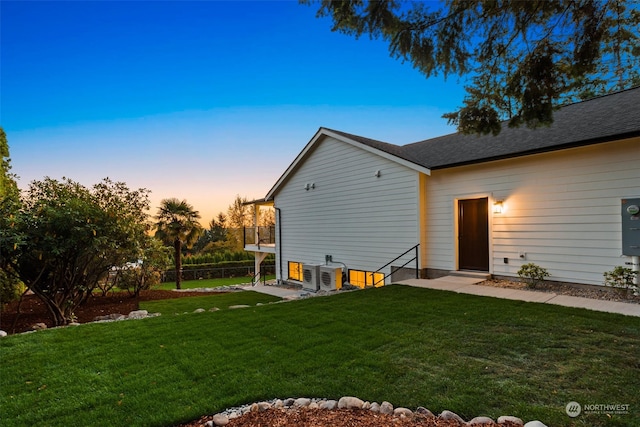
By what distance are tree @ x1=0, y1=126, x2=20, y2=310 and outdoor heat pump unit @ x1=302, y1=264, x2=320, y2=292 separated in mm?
7812

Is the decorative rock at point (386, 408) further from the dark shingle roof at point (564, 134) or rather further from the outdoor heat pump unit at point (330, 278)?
the outdoor heat pump unit at point (330, 278)

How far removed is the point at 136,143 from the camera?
14484 millimetres

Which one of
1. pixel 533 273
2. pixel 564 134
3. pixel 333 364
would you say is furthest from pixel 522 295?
pixel 333 364

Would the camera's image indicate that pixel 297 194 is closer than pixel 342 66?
No

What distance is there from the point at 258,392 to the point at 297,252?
36.9 ft

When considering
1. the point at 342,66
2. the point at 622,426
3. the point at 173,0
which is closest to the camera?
the point at 622,426

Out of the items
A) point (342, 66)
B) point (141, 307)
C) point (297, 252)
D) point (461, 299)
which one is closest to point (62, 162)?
point (141, 307)

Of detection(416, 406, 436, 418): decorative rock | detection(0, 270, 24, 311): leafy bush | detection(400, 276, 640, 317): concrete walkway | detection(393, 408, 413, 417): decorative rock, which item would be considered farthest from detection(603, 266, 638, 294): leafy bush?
detection(0, 270, 24, 311): leafy bush

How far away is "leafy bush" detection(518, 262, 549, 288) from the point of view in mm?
7047

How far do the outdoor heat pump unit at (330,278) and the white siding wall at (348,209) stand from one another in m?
0.79

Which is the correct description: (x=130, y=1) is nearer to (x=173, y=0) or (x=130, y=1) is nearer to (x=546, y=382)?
(x=173, y=0)

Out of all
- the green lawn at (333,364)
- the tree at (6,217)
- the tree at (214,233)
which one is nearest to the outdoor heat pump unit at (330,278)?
the green lawn at (333,364)

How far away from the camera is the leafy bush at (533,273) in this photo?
705cm

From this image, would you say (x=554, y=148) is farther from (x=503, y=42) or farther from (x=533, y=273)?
(x=503, y=42)
